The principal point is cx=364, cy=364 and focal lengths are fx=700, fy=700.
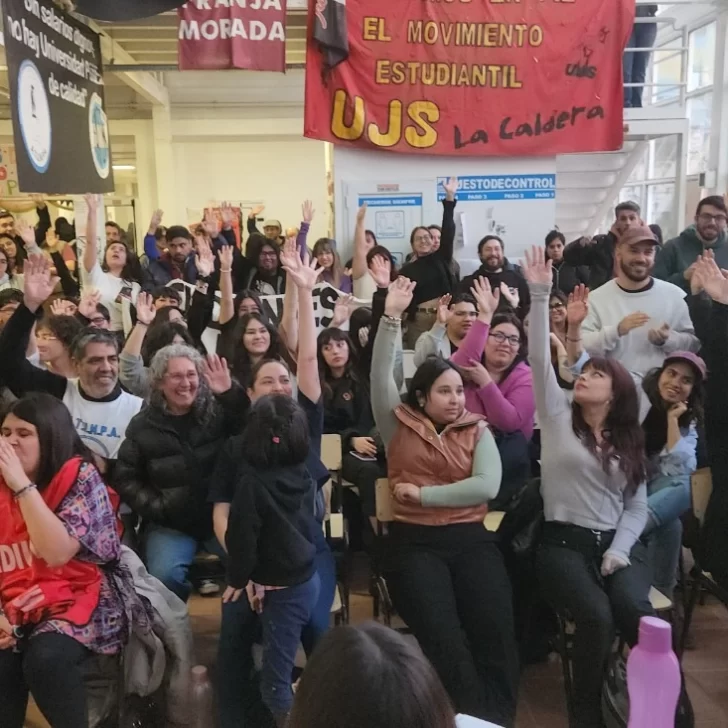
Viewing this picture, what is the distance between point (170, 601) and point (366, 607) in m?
1.23

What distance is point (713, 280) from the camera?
2.66 m

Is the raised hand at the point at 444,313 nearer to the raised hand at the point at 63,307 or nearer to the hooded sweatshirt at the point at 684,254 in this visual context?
the hooded sweatshirt at the point at 684,254

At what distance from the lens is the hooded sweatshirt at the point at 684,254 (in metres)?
4.40

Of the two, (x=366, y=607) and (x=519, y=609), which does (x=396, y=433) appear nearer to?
(x=519, y=609)

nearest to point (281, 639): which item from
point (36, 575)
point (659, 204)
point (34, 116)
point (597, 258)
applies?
point (36, 575)

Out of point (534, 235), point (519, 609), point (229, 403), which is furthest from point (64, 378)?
point (534, 235)

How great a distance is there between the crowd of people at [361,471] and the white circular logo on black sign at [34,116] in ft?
3.37

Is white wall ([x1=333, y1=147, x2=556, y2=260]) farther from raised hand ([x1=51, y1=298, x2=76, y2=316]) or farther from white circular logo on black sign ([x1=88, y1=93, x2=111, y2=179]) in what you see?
raised hand ([x1=51, y1=298, x2=76, y2=316])

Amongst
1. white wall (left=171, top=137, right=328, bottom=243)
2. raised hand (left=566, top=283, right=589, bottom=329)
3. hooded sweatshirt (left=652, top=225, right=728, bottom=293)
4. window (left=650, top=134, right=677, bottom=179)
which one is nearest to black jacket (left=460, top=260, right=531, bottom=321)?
hooded sweatshirt (left=652, top=225, right=728, bottom=293)

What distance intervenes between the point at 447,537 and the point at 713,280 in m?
1.40

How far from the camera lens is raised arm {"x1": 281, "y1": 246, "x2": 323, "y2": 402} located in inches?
105

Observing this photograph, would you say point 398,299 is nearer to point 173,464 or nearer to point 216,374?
point 216,374

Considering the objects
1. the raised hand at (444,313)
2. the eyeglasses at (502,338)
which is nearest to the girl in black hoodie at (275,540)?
the eyeglasses at (502,338)

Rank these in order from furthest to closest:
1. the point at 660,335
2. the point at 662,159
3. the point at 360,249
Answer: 1. the point at 662,159
2. the point at 360,249
3. the point at 660,335
